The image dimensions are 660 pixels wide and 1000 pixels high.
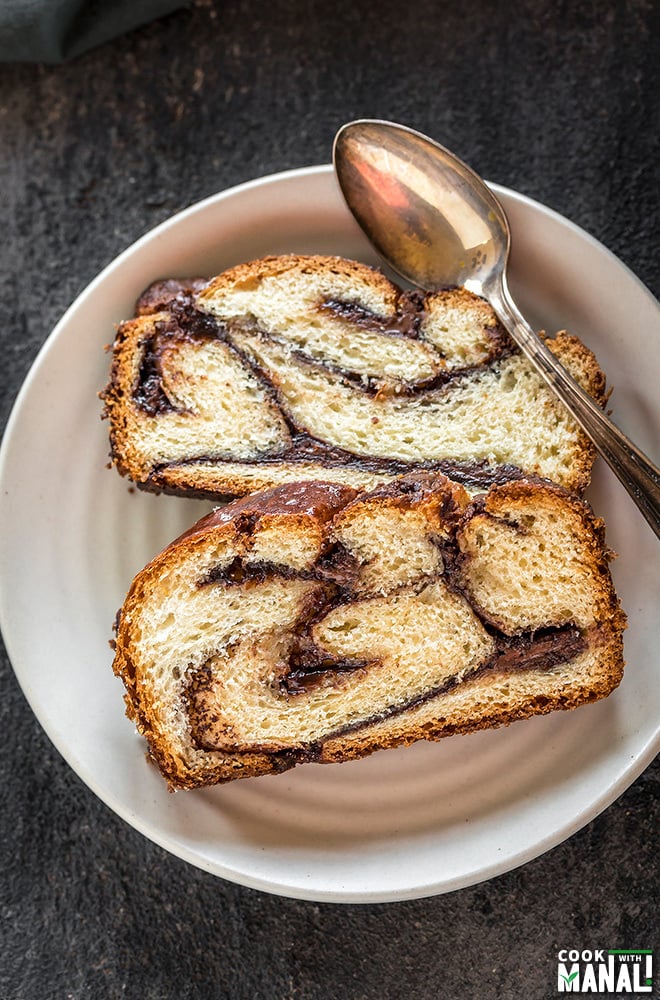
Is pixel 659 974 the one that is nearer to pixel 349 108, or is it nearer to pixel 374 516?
pixel 374 516

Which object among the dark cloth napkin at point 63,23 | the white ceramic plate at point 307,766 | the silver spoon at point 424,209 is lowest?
the white ceramic plate at point 307,766

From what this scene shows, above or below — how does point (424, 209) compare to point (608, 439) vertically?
above

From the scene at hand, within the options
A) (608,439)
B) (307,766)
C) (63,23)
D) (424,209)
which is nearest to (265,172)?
(424,209)

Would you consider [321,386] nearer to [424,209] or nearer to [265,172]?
[424,209]

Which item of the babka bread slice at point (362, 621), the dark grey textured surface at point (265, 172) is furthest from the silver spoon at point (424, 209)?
the babka bread slice at point (362, 621)

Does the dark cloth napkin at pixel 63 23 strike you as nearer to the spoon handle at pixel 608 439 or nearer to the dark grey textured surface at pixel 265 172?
the dark grey textured surface at pixel 265 172
